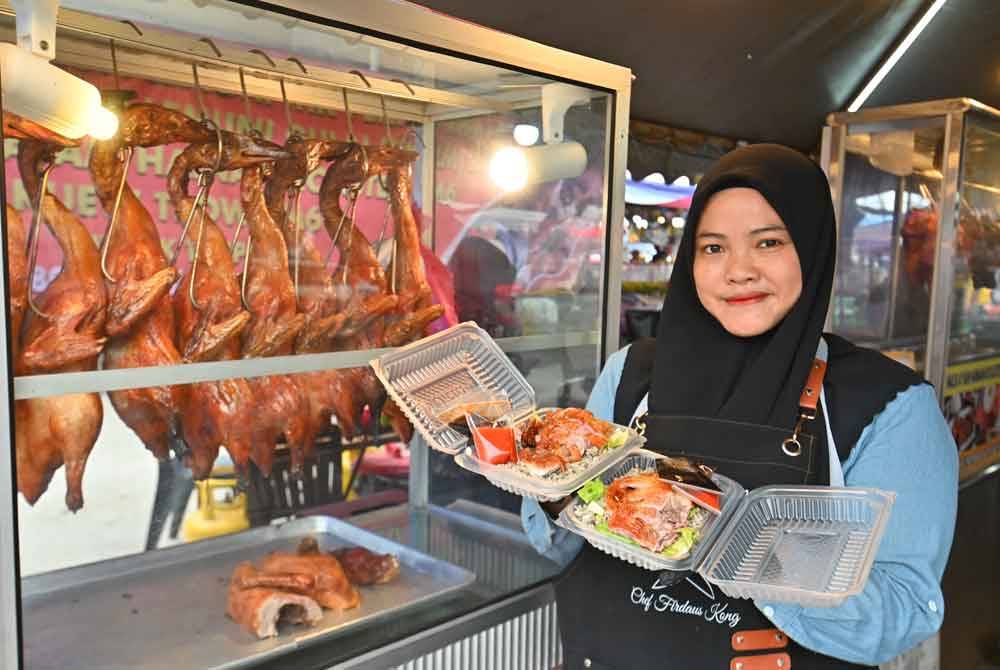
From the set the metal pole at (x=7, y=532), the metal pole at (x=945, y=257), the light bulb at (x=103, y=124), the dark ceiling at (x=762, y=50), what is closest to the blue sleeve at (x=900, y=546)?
the metal pole at (x=7, y=532)

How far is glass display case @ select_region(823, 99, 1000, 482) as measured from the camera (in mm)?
3482

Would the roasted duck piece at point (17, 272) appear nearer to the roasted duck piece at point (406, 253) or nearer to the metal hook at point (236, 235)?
the metal hook at point (236, 235)

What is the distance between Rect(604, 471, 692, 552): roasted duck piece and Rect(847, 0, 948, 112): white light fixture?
3384 mm

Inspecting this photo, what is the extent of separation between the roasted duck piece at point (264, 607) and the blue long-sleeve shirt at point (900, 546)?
3.23 feet

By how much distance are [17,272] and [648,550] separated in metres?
1.19

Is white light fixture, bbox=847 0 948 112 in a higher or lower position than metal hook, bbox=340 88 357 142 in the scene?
higher

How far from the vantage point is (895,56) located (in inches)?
150

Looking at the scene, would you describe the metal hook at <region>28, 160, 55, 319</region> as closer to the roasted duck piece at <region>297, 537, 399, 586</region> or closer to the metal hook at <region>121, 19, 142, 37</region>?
the metal hook at <region>121, 19, 142, 37</region>

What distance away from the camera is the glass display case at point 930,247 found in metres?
3.48

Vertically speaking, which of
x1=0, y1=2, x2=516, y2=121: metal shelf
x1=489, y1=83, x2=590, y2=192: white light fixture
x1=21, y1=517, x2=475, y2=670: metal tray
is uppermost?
x1=0, y1=2, x2=516, y2=121: metal shelf

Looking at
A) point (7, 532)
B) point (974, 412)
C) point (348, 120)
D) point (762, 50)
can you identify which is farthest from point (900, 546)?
point (974, 412)

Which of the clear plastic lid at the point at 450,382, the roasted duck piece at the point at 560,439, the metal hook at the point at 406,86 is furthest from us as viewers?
the metal hook at the point at 406,86

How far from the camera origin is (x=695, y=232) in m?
1.46

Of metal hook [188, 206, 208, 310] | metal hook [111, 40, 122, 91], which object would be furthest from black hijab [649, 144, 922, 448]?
metal hook [111, 40, 122, 91]
